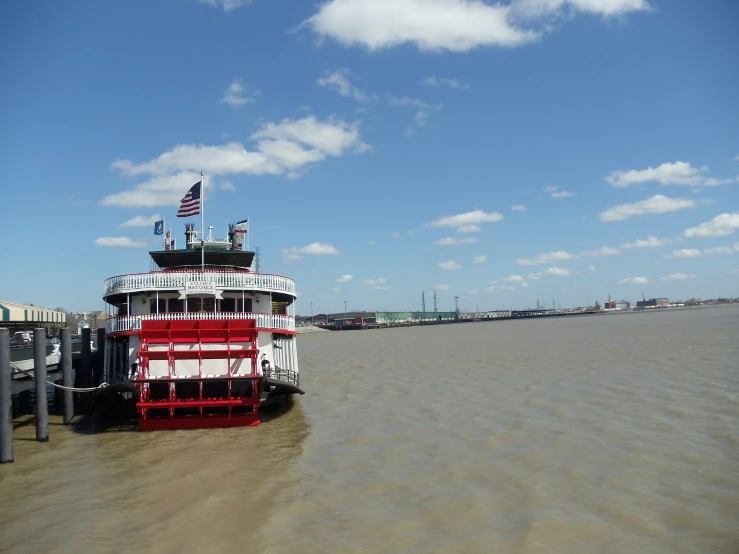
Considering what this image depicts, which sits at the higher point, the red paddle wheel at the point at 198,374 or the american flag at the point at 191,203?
the american flag at the point at 191,203

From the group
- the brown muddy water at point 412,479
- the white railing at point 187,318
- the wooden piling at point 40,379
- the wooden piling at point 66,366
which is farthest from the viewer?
the wooden piling at point 66,366

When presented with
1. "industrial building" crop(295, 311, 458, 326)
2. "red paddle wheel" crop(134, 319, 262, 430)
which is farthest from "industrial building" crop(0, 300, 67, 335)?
"industrial building" crop(295, 311, 458, 326)

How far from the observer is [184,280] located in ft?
56.9

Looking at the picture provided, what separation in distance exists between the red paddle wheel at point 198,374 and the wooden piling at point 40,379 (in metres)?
2.19

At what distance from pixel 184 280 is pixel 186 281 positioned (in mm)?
63

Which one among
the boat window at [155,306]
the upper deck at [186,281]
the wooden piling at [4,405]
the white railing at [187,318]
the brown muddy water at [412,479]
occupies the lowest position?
the brown muddy water at [412,479]

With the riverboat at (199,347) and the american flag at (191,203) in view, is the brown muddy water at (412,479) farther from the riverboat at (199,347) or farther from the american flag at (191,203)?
the american flag at (191,203)

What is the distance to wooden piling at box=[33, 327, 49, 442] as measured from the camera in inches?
561

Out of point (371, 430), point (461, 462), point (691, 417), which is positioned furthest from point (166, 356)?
point (691, 417)

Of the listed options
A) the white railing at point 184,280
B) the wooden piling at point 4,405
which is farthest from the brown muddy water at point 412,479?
the white railing at point 184,280

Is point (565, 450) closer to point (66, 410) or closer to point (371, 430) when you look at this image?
point (371, 430)

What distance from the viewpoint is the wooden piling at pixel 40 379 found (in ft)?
46.8

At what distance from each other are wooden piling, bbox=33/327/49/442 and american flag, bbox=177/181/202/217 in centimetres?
685

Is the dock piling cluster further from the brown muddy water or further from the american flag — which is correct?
the american flag
